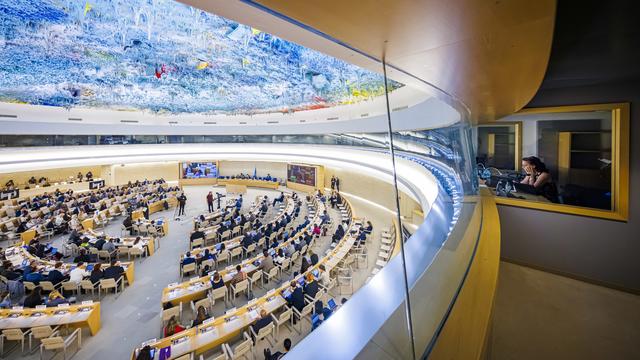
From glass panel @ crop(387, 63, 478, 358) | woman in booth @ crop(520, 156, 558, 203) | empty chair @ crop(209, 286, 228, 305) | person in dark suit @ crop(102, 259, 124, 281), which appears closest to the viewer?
glass panel @ crop(387, 63, 478, 358)

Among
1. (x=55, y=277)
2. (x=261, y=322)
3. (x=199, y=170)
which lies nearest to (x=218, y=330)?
(x=261, y=322)

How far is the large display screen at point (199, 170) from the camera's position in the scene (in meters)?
25.0

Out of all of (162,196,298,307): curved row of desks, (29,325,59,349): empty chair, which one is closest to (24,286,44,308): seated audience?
(29,325,59,349): empty chair

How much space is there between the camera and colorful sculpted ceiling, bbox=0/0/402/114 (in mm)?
6246

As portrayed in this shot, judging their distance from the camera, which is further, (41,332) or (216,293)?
(216,293)

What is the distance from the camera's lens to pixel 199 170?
25.2 metres

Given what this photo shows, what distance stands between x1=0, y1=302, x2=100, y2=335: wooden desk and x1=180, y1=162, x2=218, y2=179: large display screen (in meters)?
20.4

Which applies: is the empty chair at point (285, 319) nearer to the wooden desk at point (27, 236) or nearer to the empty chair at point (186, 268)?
the empty chair at point (186, 268)

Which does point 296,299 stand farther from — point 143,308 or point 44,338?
point 44,338

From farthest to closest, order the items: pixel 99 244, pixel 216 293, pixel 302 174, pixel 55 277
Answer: pixel 302 174, pixel 99 244, pixel 55 277, pixel 216 293

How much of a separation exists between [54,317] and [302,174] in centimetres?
1787

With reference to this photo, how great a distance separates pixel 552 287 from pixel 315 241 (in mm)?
8564

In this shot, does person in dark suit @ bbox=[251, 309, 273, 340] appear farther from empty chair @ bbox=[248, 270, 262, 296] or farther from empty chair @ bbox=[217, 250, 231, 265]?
empty chair @ bbox=[217, 250, 231, 265]

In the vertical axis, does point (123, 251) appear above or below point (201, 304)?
above
